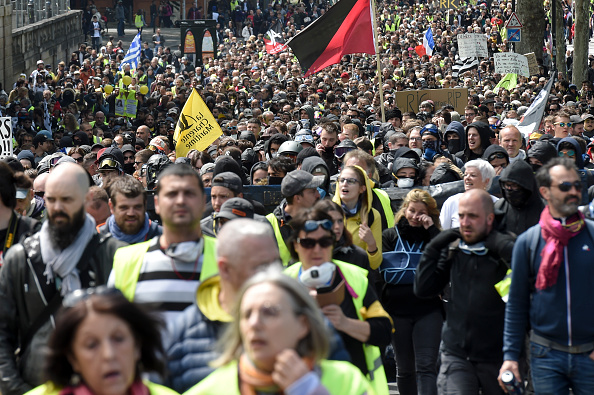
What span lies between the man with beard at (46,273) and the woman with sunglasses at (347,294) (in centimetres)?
89

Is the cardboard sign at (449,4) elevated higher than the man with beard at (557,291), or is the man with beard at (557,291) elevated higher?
the cardboard sign at (449,4)

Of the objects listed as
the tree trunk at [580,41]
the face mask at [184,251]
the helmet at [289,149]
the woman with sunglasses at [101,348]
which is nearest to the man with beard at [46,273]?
the face mask at [184,251]

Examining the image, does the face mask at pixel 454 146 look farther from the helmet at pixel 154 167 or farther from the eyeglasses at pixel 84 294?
the eyeglasses at pixel 84 294

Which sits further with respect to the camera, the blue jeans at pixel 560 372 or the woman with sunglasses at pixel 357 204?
the woman with sunglasses at pixel 357 204

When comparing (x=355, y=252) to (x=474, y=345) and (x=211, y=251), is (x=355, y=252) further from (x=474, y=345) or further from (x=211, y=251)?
(x=211, y=251)

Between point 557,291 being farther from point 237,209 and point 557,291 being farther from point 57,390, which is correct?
point 57,390

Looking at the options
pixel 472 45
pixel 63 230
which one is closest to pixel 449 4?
pixel 472 45

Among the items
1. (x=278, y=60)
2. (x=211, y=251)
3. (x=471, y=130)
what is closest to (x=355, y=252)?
(x=211, y=251)

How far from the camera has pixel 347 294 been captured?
4.80 m

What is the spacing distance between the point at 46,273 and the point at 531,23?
75.6 ft

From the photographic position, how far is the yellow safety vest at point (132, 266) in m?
4.50

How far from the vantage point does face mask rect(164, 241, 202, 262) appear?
4.48 metres

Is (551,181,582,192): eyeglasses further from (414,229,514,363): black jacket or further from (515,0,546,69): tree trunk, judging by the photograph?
(515,0,546,69): tree trunk

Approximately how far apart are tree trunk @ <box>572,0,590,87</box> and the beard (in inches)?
945
